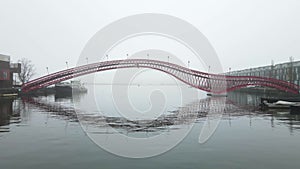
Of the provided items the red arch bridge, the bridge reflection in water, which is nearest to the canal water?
the bridge reflection in water

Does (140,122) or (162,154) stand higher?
(140,122)

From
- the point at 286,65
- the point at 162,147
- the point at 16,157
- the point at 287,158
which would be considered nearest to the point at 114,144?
the point at 162,147

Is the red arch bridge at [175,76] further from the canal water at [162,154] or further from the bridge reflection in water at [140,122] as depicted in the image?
the canal water at [162,154]

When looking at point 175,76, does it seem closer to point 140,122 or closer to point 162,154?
point 140,122

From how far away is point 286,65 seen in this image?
85.7m

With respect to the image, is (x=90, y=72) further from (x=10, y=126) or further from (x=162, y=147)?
(x=162, y=147)

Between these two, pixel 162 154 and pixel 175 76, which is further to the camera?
pixel 175 76

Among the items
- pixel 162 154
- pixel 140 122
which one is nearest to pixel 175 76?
pixel 140 122

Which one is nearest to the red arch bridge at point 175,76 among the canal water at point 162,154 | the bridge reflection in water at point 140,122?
the bridge reflection in water at point 140,122

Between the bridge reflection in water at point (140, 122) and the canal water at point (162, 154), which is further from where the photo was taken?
the bridge reflection in water at point (140, 122)

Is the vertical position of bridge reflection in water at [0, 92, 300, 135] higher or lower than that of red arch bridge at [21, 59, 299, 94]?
lower

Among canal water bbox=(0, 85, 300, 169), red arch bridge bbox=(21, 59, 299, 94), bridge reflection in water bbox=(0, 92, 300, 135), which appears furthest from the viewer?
red arch bridge bbox=(21, 59, 299, 94)

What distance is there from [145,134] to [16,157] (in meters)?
7.49

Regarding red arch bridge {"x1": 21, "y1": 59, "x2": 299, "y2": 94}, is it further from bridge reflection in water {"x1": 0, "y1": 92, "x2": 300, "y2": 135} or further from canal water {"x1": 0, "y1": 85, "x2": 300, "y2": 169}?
canal water {"x1": 0, "y1": 85, "x2": 300, "y2": 169}
